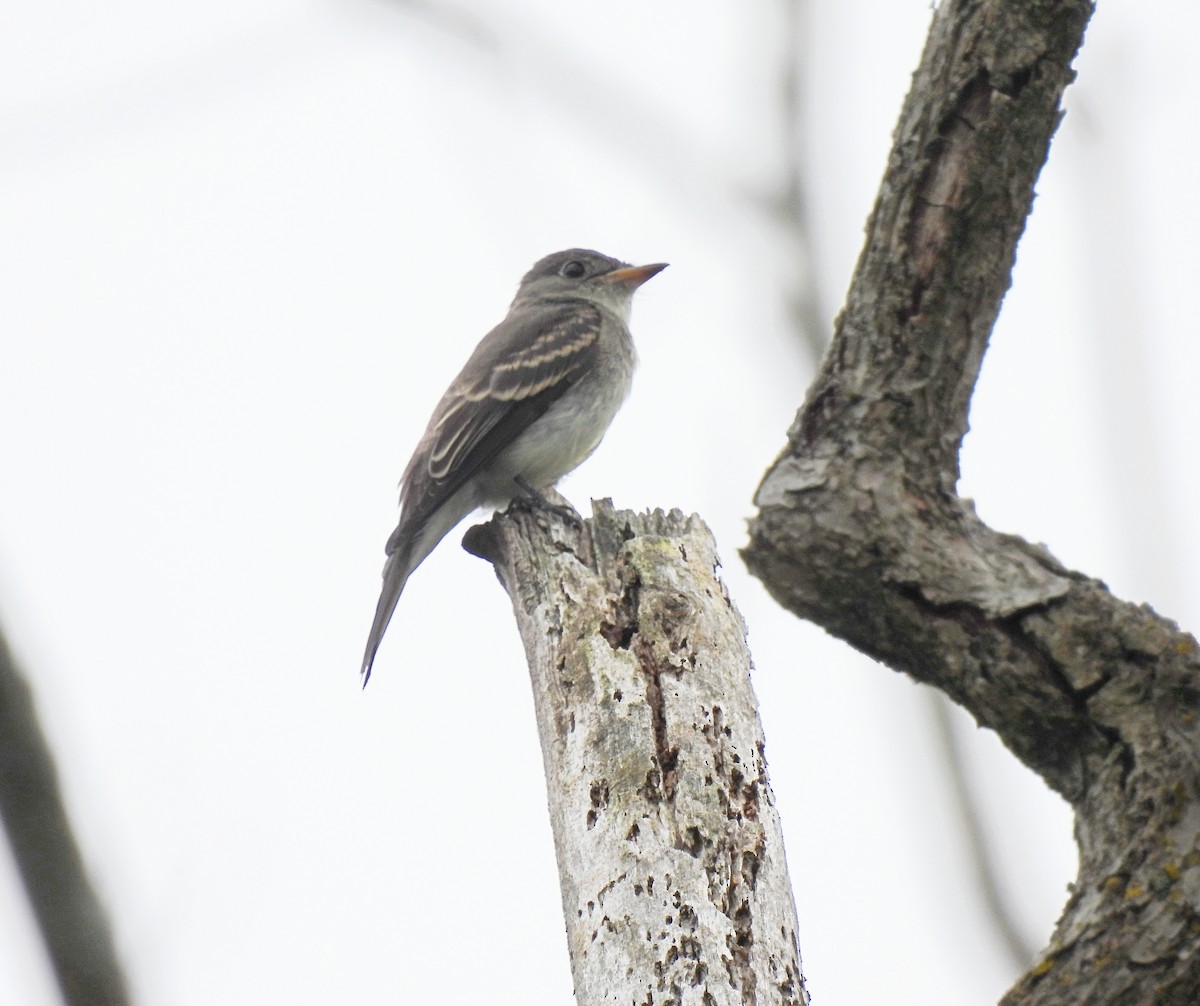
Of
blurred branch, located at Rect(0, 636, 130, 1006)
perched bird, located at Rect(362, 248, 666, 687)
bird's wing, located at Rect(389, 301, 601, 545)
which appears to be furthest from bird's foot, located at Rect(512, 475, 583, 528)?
blurred branch, located at Rect(0, 636, 130, 1006)

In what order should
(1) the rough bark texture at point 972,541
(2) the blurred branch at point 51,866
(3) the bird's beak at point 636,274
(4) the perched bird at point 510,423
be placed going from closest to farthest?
(2) the blurred branch at point 51,866 < (1) the rough bark texture at point 972,541 < (4) the perched bird at point 510,423 < (3) the bird's beak at point 636,274

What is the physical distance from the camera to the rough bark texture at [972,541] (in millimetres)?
2752

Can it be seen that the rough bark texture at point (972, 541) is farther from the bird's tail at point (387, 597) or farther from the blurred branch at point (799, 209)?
the bird's tail at point (387, 597)

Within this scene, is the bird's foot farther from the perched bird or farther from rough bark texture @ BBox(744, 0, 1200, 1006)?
rough bark texture @ BBox(744, 0, 1200, 1006)

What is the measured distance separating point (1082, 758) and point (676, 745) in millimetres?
1341

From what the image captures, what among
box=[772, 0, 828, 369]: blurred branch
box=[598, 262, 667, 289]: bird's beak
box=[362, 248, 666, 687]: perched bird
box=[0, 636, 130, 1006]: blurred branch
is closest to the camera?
Result: box=[0, 636, 130, 1006]: blurred branch

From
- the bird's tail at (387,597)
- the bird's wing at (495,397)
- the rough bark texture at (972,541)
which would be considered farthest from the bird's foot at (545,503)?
the rough bark texture at (972,541)

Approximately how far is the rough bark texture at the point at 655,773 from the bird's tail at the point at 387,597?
2362mm

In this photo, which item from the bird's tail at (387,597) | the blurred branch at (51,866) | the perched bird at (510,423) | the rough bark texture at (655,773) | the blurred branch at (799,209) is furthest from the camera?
the perched bird at (510,423)

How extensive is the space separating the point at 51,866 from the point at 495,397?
20.9 ft

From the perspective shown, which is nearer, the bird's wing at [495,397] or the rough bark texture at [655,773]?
the rough bark texture at [655,773]

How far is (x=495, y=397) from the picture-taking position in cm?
805

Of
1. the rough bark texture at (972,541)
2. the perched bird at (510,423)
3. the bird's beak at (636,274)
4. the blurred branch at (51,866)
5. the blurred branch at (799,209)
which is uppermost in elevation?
the bird's beak at (636,274)

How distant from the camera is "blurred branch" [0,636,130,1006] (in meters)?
1.71
